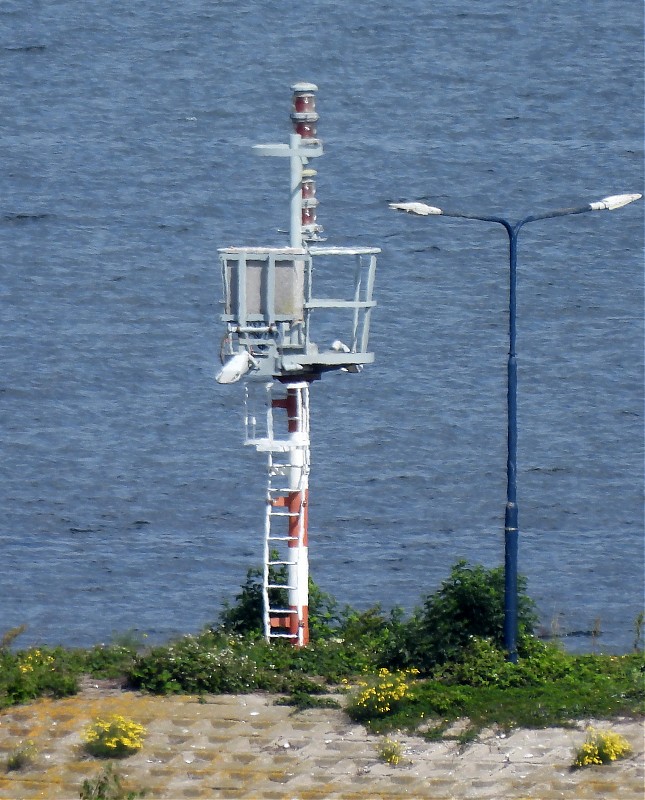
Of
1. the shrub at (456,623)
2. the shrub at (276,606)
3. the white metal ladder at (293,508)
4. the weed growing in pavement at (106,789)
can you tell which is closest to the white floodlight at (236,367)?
the white metal ladder at (293,508)

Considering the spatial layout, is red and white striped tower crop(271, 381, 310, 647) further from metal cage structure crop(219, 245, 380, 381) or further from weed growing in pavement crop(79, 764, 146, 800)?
weed growing in pavement crop(79, 764, 146, 800)

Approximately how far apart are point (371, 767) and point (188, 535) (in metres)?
16.5

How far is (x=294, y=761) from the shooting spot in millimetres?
17781

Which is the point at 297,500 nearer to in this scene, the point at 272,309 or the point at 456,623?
the point at 272,309

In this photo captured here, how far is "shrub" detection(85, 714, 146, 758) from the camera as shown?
1789 cm

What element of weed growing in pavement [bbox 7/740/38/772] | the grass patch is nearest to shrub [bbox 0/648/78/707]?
the grass patch

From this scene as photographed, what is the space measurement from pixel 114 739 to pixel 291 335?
5.14 metres

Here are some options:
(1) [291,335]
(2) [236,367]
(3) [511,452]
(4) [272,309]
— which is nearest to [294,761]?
(3) [511,452]

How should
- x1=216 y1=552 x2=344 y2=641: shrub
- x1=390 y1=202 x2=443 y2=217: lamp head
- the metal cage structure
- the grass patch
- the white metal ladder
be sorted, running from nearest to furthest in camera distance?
the grass patch
x1=390 y1=202 x2=443 y2=217: lamp head
the metal cage structure
the white metal ladder
x1=216 y1=552 x2=344 y2=641: shrub

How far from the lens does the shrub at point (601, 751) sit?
678 inches

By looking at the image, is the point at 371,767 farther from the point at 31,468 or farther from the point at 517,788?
the point at 31,468

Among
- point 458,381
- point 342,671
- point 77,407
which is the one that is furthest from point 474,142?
point 342,671

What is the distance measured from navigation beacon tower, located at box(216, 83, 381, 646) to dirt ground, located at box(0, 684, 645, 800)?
228cm

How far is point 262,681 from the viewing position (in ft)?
63.0
